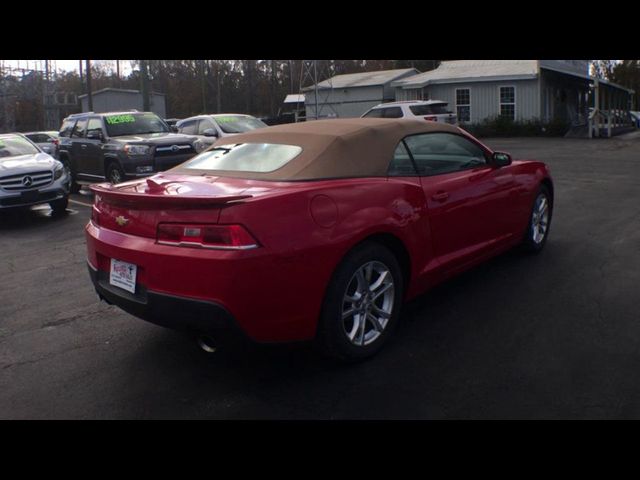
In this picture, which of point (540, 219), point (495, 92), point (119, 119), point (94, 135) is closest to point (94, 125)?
point (94, 135)

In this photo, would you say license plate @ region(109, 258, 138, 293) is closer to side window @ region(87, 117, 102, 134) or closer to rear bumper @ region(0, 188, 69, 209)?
rear bumper @ region(0, 188, 69, 209)

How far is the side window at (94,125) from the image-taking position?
13.7 metres

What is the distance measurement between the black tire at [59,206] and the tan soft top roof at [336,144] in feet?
22.3

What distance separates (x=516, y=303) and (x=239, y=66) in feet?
227

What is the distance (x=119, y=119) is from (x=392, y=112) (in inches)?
467

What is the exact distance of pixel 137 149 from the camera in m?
12.6

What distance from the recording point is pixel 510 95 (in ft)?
103

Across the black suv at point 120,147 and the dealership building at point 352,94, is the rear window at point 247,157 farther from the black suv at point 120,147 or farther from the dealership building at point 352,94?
the dealership building at point 352,94

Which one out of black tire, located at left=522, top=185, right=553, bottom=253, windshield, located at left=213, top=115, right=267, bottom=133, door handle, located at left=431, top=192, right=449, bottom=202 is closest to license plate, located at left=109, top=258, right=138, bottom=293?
door handle, located at left=431, top=192, right=449, bottom=202

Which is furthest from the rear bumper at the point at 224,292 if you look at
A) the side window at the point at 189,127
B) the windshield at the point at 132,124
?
the side window at the point at 189,127

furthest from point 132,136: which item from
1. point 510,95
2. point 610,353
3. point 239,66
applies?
point 239,66

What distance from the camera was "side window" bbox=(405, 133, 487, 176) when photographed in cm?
489

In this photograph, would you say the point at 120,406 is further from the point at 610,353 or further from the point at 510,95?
the point at 510,95

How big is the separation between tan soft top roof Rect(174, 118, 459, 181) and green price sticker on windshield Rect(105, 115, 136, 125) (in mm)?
9401
